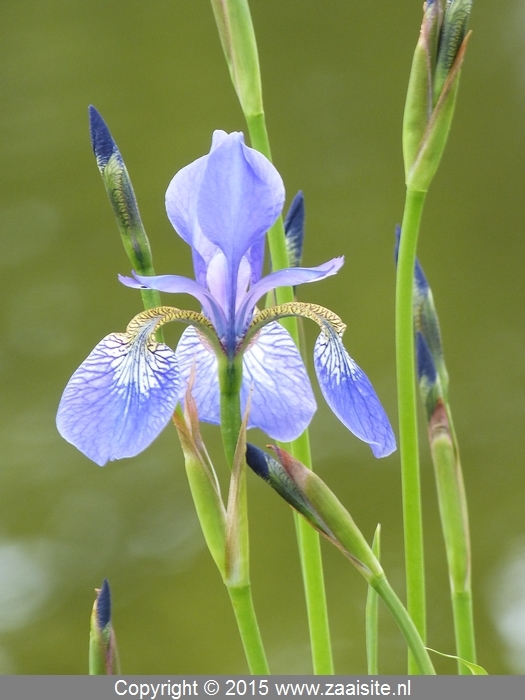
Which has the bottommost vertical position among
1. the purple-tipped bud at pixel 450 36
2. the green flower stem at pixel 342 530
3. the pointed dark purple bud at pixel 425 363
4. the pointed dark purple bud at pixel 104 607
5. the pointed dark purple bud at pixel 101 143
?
the pointed dark purple bud at pixel 104 607

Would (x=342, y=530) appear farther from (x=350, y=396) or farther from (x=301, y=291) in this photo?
(x=301, y=291)

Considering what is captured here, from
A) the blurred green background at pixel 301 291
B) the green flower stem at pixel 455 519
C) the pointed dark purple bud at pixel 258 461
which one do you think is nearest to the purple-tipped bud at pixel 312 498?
the pointed dark purple bud at pixel 258 461

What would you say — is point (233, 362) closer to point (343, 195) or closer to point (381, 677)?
point (381, 677)

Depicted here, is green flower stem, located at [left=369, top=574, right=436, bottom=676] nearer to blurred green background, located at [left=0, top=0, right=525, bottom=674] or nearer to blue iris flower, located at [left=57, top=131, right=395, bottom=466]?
blue iris flower, located at [left=57, top=131, right=395, bottom=466]

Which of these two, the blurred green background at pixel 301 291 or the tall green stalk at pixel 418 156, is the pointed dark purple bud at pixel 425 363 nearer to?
the tall green stalk at pixel 418 156

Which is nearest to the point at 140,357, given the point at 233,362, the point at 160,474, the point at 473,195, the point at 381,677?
the point at 233,362

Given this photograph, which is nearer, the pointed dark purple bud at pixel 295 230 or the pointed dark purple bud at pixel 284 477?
the pointed dark purple bud at pixel 284 477

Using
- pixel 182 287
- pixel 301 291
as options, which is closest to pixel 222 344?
pixel 182 287
